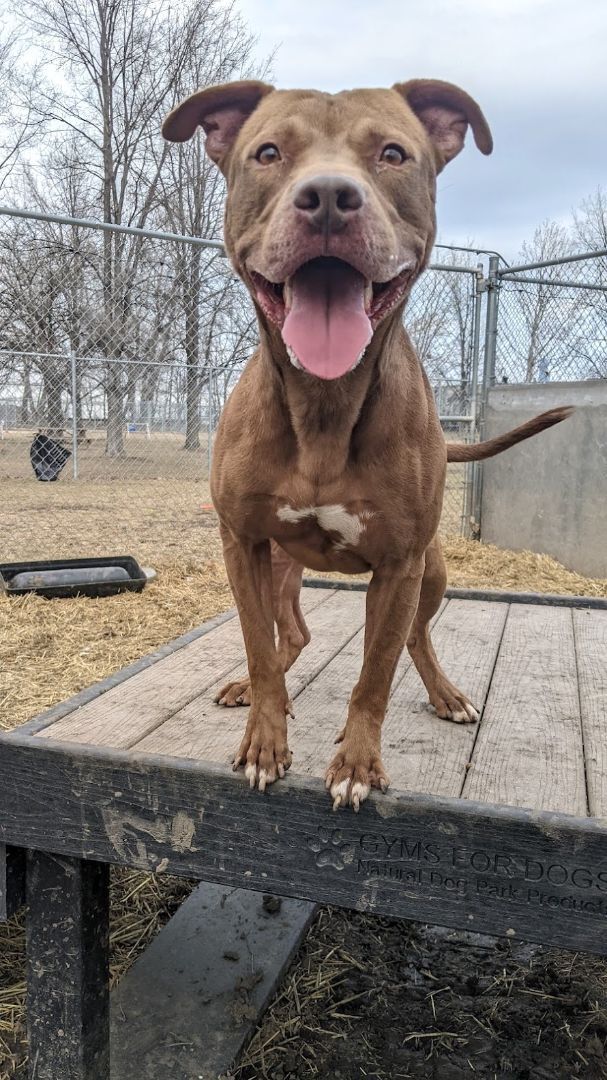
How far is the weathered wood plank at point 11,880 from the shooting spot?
2094 millimetres

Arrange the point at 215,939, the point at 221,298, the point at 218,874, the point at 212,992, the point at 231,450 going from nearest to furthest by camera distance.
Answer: the point at 218,874 < the point at 231,450 < the point at 212,992 < the point at 215,939 < the point at 221,298

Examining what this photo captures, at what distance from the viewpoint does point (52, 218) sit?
17.4ft

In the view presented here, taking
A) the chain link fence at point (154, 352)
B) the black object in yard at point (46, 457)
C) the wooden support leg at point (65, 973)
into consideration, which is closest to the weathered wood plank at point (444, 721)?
the wooden support leg at point (65, 973)

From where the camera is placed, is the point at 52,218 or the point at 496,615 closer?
the point at 496,615

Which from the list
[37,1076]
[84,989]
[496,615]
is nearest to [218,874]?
[84,989]

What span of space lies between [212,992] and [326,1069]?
0.45 meters

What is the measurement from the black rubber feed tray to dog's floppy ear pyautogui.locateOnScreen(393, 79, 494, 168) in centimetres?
447

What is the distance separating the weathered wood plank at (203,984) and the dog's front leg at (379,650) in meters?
1.09

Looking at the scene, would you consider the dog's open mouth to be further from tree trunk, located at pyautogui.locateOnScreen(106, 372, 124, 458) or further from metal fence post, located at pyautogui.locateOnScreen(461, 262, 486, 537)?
tree trunk, located at pyautogui.locateOnScreen(106, 372, 124, 458)

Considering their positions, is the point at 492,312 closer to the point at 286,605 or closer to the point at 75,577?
the point at 75,577

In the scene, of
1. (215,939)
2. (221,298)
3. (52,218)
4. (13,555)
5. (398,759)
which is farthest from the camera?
(221,298)

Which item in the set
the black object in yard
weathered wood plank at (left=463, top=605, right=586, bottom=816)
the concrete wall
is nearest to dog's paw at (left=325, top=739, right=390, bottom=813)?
weathered wood plank at (left=463, top=605, right=586, bottom=816)

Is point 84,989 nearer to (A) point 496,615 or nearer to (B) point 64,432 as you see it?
(A) point 496,615

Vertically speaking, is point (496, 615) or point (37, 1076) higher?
point (496, 615)
